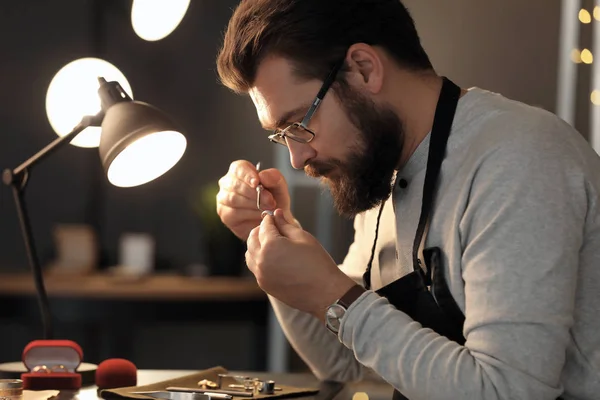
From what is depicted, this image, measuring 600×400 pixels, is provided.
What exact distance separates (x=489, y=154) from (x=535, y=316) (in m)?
0.24

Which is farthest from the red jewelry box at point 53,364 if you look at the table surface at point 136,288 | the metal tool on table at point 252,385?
the table surface at point 136,288

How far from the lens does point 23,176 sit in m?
1.76

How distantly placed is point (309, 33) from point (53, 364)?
2.32ft

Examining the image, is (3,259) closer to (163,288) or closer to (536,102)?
(163,288)

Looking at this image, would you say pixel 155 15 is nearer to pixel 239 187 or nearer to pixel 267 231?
pixel 239 187

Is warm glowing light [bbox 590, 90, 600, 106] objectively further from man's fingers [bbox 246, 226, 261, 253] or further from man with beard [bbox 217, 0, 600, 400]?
man's fingers [bbox 246, 226, 261, 253]

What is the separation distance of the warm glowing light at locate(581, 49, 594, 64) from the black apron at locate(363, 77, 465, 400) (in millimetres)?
1773

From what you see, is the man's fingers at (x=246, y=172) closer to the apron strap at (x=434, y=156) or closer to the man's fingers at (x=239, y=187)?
the man's fingers at (x=239, y=187)

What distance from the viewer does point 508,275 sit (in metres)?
1.20

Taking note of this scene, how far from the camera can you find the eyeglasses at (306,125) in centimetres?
144

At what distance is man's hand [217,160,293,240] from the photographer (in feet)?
5.58

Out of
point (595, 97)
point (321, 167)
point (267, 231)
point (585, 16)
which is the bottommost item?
point (267, 231)

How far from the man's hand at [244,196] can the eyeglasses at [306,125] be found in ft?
0.67

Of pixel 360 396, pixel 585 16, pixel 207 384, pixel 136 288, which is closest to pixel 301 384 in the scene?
pixel 360 396
